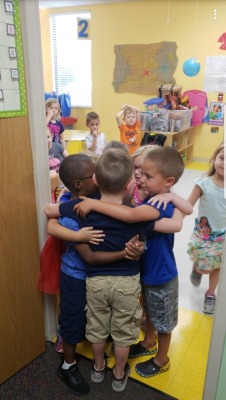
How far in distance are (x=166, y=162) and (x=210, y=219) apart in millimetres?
746

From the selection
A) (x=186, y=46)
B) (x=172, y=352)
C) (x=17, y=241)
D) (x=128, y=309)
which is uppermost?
(x=186, y=46)

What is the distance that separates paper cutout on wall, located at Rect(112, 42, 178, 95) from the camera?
5.54 metres

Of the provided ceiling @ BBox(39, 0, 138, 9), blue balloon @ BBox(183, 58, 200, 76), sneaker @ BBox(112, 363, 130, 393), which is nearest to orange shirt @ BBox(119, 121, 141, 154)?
blue balloon @ BBox(183, 58, 200, 76)

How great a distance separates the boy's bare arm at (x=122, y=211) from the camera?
44.4 inches

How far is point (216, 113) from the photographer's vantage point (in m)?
5.45

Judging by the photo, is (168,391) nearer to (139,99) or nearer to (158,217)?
(158,217)

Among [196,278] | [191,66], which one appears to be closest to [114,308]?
[196,278]

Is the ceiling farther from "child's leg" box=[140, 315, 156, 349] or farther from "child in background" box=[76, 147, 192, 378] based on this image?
"child's leg" box=[140, 315, 156, 349]

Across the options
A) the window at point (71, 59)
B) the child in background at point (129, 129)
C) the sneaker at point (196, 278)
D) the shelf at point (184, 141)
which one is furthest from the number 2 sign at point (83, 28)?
the sneaker at point (196, 278)

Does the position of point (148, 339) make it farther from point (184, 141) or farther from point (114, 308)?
point (184, 141)

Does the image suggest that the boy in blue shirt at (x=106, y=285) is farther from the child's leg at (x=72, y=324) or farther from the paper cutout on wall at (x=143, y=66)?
the paper cutout on wall at (x=143, y=66)

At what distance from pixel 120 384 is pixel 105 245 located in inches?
25.9

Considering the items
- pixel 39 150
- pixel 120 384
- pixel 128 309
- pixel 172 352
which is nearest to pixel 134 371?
pixel 120 384

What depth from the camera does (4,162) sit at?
1.21m
